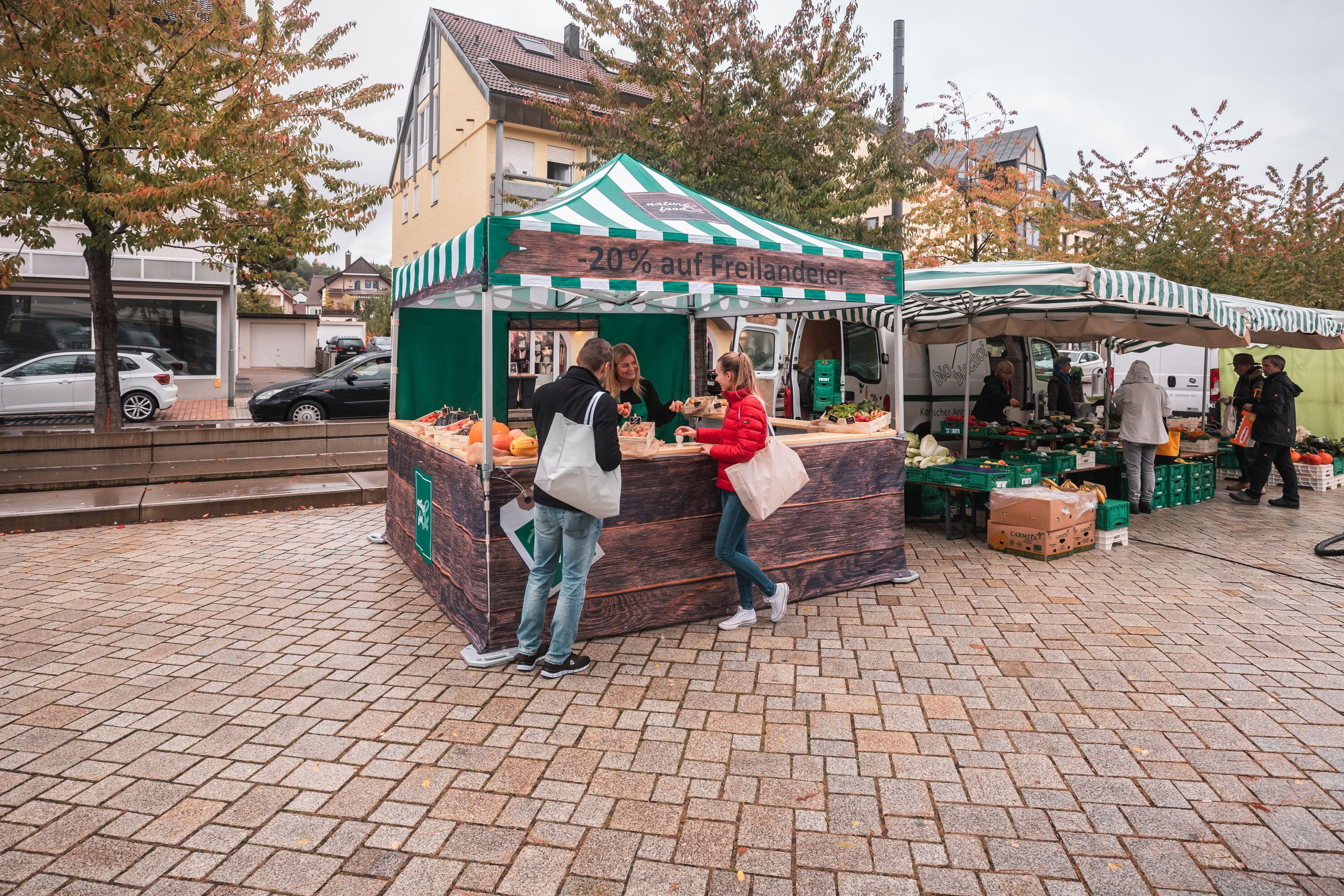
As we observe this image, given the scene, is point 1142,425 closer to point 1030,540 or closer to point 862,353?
point 1030,540

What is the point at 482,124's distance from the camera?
24.7m

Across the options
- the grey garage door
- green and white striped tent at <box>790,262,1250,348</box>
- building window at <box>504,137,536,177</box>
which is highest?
building window at <box>504,137,536,177</box>

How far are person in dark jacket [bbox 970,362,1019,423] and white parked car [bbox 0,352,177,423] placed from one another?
14.6m

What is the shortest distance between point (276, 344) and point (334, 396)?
24.4 meters

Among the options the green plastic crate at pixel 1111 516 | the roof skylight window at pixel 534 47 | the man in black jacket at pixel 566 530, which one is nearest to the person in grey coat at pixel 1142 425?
the green plastic crate at pixel 1111 516

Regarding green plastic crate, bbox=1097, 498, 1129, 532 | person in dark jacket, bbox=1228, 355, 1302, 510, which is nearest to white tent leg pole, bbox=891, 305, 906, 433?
green plastic crate, bbox=1097, 498, 1129, 532

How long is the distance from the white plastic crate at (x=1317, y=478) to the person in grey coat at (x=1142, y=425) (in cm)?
352

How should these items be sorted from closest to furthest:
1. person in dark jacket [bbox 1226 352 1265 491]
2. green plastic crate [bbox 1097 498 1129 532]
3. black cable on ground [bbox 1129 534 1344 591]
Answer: black cable on ground [bbox 1129 534 1344 591] < green plastic crate [bbox 1097 498 1129 532] < person in dark jacket [bbox 1226 352 1265 491]

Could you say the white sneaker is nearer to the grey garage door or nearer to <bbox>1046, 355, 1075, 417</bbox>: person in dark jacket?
<bbox>1046, 355, 1075, 417</bbox>: person in dark jacket

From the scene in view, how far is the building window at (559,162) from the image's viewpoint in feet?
86.0

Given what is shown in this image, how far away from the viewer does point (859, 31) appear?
12.9 metres

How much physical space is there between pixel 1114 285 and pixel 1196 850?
527cm

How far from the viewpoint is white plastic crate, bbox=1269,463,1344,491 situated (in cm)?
1162

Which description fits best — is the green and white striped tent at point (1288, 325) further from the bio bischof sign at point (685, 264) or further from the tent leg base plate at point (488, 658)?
the tent leg base plate at point (488, 658)
